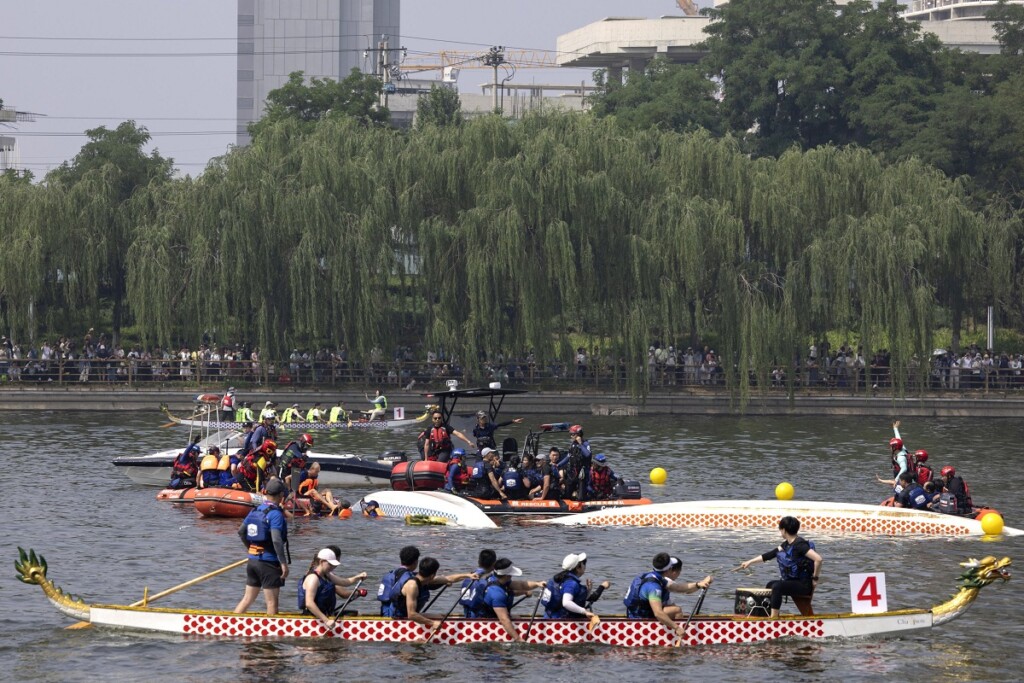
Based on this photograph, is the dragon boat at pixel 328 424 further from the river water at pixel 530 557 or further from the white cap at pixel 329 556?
the white cap at pixel 329 556

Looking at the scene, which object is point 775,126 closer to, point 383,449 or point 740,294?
point 740,294

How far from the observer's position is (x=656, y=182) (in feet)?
195

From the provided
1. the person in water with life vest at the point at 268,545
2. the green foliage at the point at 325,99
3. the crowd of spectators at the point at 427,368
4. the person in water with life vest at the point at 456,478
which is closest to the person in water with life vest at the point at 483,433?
the person in water with life vest at the point at 456,478

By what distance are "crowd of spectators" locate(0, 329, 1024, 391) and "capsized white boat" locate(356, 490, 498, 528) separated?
25757 mm

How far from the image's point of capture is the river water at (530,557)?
20.3m

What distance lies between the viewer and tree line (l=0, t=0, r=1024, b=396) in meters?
56.7

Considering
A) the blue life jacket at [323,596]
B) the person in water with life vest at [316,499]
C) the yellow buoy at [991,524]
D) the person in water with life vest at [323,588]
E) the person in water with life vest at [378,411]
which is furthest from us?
the person in water with life vest at [378,411]

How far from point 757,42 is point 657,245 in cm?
3457

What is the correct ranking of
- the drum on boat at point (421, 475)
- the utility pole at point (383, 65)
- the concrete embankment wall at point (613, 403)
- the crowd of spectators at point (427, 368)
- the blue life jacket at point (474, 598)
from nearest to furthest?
the blue life jacket at point (474, 598), the drum on boat at point (421, 475), the concrete embankment wall at point (613, 403), the crowd of spectators at point (427, 368), the utility pole at point (383, 65)

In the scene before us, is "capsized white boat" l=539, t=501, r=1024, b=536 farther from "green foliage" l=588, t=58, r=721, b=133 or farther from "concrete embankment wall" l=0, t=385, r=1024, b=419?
"green foliage" l=588, t=58, r=721, b=133

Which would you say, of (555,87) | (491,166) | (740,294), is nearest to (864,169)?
(740,294)

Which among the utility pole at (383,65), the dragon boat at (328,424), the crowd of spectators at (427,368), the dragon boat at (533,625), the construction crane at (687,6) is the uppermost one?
the construction crane at (687,6)

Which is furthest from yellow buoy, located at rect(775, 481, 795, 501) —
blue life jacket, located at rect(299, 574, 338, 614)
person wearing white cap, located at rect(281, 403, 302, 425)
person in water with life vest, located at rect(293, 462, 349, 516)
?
person wearing white cap, located at rect(281, 403, 302, 425)

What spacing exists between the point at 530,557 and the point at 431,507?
173 inches
